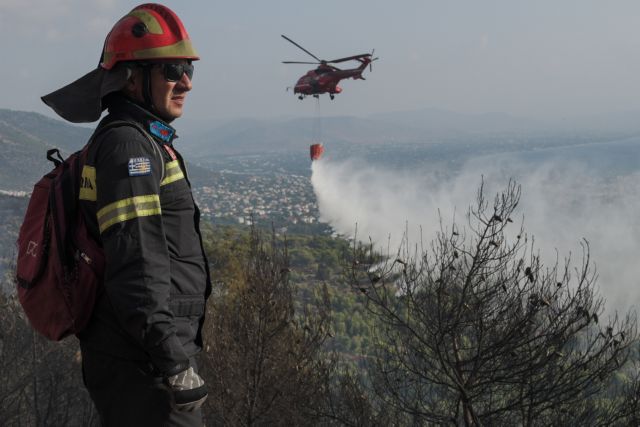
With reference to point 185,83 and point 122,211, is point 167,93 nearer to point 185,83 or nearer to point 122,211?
point 185,83

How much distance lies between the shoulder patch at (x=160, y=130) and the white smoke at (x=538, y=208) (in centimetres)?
5923

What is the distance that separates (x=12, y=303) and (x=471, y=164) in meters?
96.8

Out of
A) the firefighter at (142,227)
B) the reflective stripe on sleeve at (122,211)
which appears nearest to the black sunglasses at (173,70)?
the firefighter at (142,227)

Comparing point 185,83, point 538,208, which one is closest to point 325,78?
point 185,83

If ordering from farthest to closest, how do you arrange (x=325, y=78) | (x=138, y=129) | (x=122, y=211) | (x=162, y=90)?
(x=325, y=78)
(x=162, y=90)
(x=138, y=129)
(x=122, y=211)

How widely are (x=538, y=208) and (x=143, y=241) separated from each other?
271 feet

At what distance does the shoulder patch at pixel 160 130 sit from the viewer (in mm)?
2672

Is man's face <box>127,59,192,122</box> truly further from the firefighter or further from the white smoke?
the white smoke

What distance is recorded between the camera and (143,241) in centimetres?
232

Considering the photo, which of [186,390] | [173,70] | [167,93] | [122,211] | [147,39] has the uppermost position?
[147,39]

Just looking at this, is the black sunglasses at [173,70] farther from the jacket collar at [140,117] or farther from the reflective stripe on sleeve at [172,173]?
the reflective stripe on sleeve at [172,173]

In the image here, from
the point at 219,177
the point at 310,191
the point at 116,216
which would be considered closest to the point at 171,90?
the point at 116,216

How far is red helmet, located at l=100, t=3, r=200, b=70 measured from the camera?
2635 mm

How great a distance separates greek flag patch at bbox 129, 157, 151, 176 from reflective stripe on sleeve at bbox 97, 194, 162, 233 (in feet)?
0.34
